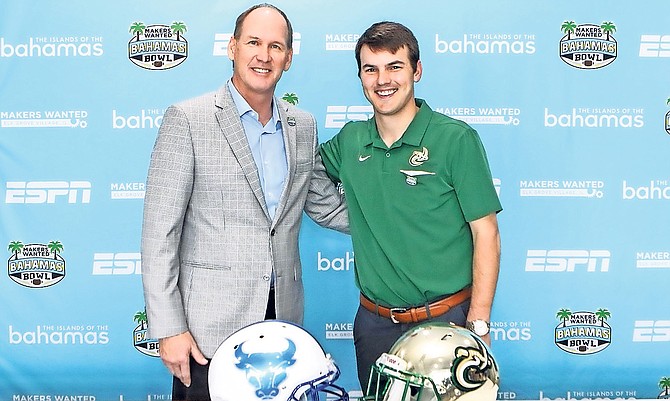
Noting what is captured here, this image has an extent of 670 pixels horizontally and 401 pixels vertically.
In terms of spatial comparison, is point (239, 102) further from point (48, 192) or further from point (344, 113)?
point (48, 192)

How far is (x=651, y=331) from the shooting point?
3229mm

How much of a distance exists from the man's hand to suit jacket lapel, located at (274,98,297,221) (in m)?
0.44

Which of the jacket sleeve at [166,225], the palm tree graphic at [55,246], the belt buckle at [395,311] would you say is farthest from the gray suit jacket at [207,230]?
the palm tree graphic at [55,246]

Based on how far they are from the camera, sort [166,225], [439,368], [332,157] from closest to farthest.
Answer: [439,368] → [166,225] → [332,157]

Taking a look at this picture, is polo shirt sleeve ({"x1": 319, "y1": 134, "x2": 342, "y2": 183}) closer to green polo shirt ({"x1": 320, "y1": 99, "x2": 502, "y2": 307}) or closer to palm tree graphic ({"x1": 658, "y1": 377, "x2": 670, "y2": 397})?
green polo shirt ({"x1": 320, "y1": 99, "x2": 502, "y2": 307})

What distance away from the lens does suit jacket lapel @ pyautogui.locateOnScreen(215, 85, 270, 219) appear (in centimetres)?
213

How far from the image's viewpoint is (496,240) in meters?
2.20

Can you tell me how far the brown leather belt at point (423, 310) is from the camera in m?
2.20

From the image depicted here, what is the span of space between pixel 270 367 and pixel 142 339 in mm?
1836

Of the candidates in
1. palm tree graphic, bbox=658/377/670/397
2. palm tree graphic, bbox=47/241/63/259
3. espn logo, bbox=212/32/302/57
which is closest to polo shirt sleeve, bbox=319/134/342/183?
espn logo, bbox=212/32/302/57

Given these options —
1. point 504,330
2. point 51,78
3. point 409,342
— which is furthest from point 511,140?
point 51,78

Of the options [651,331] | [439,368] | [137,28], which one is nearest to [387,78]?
[439,368]

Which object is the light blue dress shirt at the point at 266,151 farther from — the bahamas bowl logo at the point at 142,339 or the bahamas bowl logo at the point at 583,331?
the bahamas bowl logo at the point at 583,331

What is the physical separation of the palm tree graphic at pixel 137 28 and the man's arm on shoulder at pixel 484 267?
1743mm
